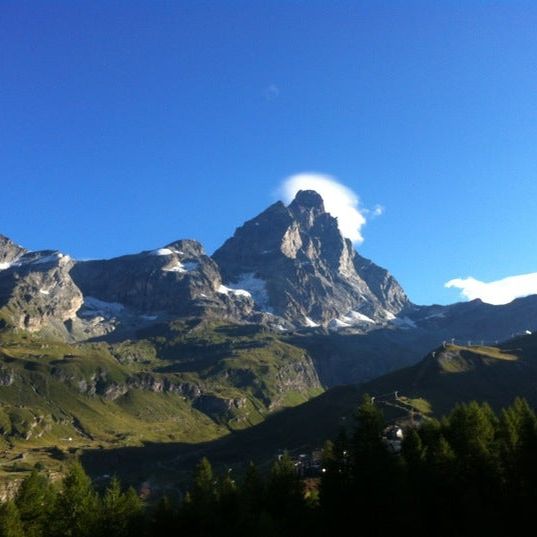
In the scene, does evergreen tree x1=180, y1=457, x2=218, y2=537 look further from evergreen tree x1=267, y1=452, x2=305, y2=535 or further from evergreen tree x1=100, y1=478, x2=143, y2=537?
evergreen tree x1=267, y1=452, x2=305, y2=535

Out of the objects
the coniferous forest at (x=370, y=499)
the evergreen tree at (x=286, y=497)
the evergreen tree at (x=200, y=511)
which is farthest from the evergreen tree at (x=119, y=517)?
the evergreen tree at (x=286, y=497)

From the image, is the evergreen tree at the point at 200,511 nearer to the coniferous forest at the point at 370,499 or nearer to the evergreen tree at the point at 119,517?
the coniferous forest at the point at 370,499

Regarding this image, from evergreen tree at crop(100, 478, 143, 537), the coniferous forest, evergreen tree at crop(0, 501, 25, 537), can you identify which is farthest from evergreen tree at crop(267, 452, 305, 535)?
evergreen tree at crop(0, 501, 25, 537)

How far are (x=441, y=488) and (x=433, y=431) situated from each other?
16.5 metres

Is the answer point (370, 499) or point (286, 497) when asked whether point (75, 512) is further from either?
point (370, 499)

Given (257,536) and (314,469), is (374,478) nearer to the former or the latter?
(257,536)

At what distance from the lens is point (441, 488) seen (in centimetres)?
8756

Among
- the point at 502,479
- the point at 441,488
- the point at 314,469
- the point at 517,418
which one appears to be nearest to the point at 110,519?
the point at 441,488

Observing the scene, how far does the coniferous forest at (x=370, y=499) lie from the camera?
3253 inches

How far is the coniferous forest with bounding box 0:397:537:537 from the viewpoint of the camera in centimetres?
8262

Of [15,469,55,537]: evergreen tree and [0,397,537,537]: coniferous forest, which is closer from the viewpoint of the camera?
[0,397,537,537]: coniferous forest

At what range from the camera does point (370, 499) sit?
84.2 meters

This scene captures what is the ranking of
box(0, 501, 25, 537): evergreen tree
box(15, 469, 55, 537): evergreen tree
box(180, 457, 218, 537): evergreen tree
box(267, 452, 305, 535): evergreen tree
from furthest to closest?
1. box(15, 469, 55, 537): evergreen tree
2. box(267, 452, 305, 535): evergreen tree
3. box(180, 457, 218, 537): evergreen tree
4. box(0, 501, 25, 537): evergreen tree

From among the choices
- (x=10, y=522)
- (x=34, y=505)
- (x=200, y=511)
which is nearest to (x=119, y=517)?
(x=200, y=511)
